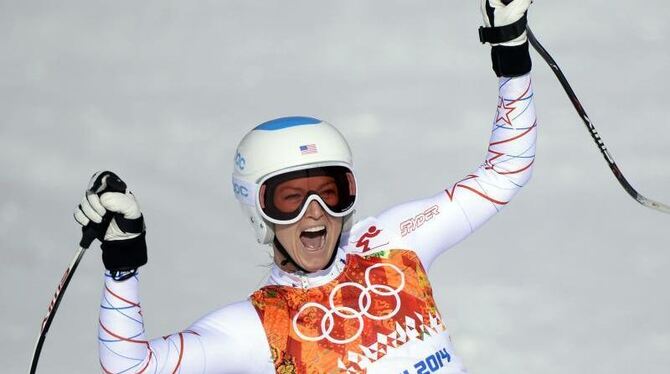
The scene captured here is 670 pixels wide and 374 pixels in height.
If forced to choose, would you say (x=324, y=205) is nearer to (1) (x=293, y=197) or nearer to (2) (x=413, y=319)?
(1) (x=293, y=197)

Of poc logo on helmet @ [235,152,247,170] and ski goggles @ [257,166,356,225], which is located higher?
poc logo on helmet @ [235,152,247,170]

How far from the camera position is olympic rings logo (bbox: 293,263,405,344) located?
6.87 m

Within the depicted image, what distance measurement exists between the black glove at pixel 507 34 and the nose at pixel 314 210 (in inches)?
49.7

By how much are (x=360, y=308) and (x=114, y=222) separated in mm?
1343

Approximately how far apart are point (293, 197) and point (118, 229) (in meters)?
0.98

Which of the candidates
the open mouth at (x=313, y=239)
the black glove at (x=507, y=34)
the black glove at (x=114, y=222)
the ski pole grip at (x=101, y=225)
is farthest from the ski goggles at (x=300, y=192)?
the black glove at (x=507, y=34)

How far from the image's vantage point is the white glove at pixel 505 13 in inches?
284

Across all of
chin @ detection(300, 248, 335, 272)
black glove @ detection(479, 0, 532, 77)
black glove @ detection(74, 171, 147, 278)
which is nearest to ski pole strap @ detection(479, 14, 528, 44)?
black glove @ detection(479, 0, 532, 77)

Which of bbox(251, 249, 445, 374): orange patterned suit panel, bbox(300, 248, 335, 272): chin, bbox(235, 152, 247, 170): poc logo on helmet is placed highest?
bbox(235, 152, 247, 170): poc logo on helmet

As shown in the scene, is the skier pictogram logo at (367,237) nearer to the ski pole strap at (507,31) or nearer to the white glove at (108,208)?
the ski pole strap at (507,31)

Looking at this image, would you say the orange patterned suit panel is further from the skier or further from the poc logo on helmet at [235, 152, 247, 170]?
the poc logo on helmet at [235, 152, 247, 170]

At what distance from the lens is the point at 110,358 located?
6398mm

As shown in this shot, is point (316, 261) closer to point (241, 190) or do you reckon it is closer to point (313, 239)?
point (313, 239)

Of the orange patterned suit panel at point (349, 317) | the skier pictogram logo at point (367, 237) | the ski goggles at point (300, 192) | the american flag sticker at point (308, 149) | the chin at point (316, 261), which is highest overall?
the american flag sticker at point (308, 149)
